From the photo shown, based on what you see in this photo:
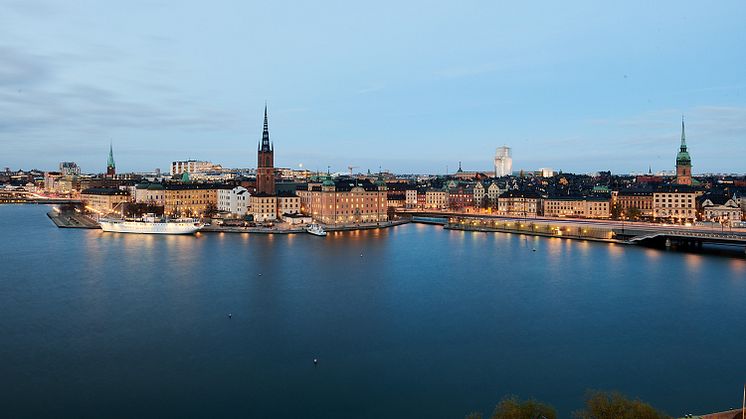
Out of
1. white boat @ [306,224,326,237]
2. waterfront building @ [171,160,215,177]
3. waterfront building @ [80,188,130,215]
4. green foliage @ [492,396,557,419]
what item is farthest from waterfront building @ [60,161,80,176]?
green foliage @ [492,396,557,419]

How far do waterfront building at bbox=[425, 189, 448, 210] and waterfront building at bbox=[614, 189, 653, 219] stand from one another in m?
12.9

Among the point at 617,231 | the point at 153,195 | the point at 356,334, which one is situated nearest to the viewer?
the point at 356,334

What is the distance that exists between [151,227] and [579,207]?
2588cm

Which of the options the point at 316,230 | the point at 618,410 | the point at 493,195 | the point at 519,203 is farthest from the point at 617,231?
the point at 618,410

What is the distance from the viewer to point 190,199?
136 ft

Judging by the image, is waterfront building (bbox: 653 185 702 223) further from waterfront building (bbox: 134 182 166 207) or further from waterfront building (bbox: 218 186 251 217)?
waterfront building (bbox: 134 182 166 207)

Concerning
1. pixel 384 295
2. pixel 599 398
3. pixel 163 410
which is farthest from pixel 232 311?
pixel 599 398

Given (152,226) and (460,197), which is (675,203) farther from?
(152,226)

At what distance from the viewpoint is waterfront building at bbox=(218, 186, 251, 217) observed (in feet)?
124

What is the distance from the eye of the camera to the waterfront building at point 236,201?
37.8 m

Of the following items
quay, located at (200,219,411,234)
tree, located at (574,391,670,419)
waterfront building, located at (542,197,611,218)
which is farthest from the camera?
waterfront building, located at (542,197,611,218)

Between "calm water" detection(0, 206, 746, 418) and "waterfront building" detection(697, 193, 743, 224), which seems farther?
"waterfront building" detection(697, 193, 743, 224)

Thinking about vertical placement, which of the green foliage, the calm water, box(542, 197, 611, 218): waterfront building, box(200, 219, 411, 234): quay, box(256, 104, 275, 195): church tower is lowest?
the calm water

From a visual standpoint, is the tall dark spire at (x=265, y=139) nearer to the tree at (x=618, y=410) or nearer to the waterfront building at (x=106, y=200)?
the waterfront building at (x=106, y=200)
